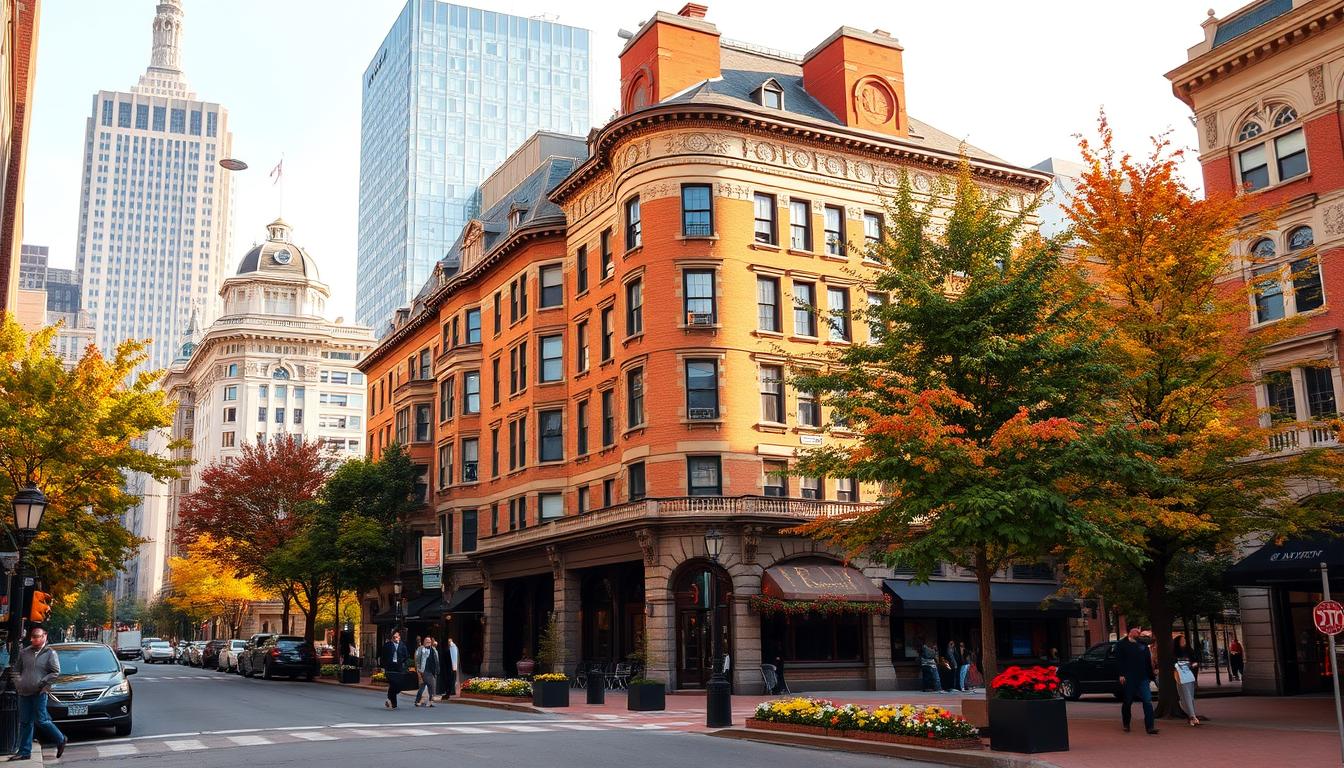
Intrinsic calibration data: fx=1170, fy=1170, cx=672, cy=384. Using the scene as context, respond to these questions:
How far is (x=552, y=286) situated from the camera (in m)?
47.7

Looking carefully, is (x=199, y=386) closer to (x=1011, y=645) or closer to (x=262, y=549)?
(x=262, y=549)

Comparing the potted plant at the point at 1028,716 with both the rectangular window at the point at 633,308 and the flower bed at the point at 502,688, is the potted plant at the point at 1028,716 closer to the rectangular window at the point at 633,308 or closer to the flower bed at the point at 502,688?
the flower bed at the point at 502,688

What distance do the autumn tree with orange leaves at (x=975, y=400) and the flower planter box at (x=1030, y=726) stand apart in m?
3.99

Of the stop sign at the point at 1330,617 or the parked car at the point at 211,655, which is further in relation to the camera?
the parked car at the point at 211,655

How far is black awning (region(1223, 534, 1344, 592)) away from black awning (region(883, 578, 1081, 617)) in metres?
10.9

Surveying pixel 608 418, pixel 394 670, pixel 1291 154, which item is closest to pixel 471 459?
pixel 608 418

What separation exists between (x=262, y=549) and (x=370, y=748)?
45.8 meters

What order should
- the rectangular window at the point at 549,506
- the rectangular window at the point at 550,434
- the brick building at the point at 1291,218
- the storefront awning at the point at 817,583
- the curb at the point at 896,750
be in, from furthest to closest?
1. the rectangular window at the point at 550,434
2. the rectangular window at the point at 549,506
3. the storefront awning at the point at 817,583
4. the brick building at the point at 1291,218
5. the curb at the point at 896,750

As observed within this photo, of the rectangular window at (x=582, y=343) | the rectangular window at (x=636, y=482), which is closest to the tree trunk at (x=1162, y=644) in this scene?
the rectangular window at (x=636, y=482)

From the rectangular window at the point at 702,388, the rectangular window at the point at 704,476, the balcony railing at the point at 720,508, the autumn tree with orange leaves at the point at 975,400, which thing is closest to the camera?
the autumn tree with orange leaves at the point at 975,400

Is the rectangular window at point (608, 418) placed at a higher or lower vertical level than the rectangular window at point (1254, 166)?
lower

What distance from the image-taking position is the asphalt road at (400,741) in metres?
17.1

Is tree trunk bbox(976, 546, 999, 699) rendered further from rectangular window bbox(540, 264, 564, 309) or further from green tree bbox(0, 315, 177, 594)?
rectangular window bbox(540, 264, 564, 309)

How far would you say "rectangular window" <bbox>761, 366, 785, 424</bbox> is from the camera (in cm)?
3925
